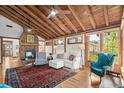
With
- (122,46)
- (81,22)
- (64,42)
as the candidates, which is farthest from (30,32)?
(122,46)

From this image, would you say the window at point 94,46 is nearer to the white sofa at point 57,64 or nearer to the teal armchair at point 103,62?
the teal armchair at point 103,62

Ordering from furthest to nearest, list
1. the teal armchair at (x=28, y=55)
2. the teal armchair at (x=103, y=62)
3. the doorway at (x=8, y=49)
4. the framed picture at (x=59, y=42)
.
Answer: the doorway at (x=8, y=49) → the teal armchair at (x=28, y=55) → the framed picture at (x=59, y=42) → the teal armchair at (x=103, y=62)

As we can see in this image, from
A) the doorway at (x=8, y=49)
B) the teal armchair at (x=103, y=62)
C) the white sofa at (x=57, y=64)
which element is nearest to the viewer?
the teal armchair at (x=103, y=62)

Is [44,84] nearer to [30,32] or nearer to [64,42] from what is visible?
[64,42]

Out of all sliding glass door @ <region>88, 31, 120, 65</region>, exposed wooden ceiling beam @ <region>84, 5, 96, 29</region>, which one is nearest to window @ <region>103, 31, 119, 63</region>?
sliding glass door @ <region>88, 31, 120, 65</region>

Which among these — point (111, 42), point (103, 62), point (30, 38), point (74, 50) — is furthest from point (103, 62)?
point (30, 38)

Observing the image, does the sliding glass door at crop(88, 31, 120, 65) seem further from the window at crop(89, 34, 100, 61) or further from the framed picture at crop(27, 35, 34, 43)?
the framed picture at crop(27, 35, 34, 43)

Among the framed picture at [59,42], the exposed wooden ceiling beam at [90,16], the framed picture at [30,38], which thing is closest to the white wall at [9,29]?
the framed picture at [30,38]

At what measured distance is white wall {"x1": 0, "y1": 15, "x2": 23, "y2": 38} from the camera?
280 inches

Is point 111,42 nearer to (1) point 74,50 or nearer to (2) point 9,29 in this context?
(1) point 74,50

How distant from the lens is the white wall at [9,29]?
7109 mm

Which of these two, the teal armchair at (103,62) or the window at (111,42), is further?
the window at (111,42)

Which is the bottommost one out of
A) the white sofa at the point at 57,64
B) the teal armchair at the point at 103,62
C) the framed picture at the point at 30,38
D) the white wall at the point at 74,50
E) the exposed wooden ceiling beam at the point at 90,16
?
the white sofa at the point at 57,64
